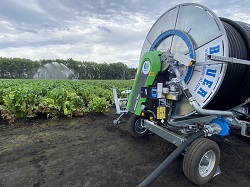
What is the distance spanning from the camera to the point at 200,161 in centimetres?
267

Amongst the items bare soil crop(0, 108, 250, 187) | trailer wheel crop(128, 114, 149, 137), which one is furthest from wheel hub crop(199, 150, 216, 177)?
trailer wheel crop(128, 114, 149, 137)

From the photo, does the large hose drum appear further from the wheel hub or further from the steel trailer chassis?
the wheel hub

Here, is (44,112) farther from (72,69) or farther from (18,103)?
(72,69)

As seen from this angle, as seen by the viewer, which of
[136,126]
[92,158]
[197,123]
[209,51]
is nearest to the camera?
[209,51]

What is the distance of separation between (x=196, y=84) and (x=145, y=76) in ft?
2.80

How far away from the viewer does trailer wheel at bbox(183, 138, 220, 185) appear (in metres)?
2.61

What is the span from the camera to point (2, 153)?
362cm

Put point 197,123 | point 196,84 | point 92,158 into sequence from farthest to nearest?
point 92,158 < point 197,123 < point 196,84

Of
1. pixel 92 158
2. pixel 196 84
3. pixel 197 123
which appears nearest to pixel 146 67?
pixel 196 84

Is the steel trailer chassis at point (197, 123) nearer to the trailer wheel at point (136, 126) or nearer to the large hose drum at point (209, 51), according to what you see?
the large hose drum at point (209, 51)

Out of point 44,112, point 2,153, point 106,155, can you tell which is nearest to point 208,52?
point 106,155

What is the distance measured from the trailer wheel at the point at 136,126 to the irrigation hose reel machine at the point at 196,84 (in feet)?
2.63

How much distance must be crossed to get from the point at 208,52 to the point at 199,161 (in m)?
1.63

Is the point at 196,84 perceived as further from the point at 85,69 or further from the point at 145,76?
the point at 85,69
